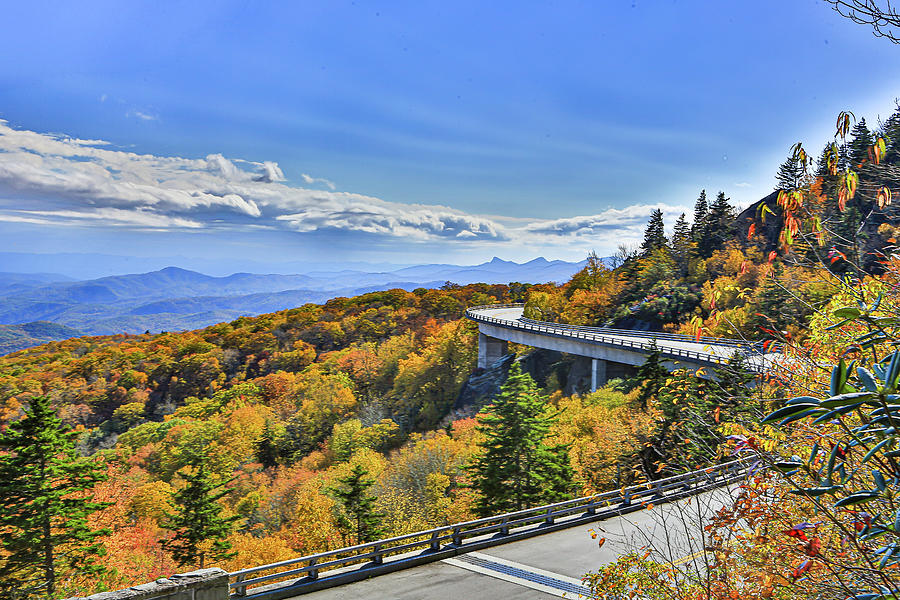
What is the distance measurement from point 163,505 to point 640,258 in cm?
6495

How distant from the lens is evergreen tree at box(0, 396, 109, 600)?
66.6 feet

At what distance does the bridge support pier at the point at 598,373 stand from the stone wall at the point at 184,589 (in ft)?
142

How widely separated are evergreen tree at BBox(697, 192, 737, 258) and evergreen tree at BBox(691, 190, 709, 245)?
2.29 feet

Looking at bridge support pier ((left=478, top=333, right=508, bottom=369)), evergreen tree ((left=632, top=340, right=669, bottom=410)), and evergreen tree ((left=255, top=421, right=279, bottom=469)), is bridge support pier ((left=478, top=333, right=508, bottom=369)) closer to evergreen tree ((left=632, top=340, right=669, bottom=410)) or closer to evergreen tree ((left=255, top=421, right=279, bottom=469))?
evergreen tree ((left=255, top=421, right=279, bottom=469))

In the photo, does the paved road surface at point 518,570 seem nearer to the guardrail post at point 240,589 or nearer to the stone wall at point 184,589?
the guardrail post at point 240,589

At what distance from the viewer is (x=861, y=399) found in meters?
2.15

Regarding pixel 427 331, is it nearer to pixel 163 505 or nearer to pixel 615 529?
pixel 163 505

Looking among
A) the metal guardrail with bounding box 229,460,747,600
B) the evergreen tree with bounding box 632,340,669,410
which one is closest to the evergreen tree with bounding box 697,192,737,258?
the evergreen tree with bounding box 632,340,669,410

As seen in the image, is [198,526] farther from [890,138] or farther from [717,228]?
[717,228]

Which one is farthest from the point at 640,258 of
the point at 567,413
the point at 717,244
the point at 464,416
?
the point at 567,413

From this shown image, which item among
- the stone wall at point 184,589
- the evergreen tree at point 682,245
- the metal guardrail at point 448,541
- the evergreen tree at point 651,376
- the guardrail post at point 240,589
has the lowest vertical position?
the metal guardrail at point 448,541

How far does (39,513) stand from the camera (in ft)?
67.5

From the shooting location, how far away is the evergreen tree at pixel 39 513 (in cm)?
2030

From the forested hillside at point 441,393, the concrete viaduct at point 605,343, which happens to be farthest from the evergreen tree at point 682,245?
the concrete viaduct at point 605,343
